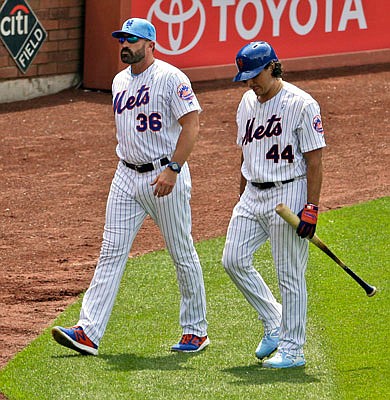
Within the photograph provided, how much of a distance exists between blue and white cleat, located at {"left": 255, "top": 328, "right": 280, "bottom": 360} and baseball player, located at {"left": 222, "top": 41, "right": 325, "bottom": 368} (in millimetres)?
105

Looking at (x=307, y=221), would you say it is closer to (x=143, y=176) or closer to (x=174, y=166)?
(x=174, y=166)

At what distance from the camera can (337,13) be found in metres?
16.9

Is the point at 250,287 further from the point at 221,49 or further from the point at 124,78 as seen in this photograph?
the point at 221,49

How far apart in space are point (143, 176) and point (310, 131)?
1.10 meters

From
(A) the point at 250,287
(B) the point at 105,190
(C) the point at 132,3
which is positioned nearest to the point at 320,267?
(A) the point at 250,287

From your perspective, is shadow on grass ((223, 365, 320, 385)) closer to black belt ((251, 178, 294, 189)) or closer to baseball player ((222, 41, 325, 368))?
baseball player ((222, 41, 325, 368))

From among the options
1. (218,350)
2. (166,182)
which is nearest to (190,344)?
(218,350)

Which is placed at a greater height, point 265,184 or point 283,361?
point 265,184

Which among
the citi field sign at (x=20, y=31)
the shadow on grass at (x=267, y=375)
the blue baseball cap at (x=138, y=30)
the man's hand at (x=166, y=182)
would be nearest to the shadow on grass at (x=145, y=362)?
the shadow on grass at (x=267, y=375)

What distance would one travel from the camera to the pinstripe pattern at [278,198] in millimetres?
6281

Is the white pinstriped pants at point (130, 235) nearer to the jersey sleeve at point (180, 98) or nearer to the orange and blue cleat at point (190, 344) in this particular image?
the orange and blue cleat at point (190, 344)

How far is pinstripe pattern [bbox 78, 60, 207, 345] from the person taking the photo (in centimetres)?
673

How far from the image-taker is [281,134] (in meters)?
6.29

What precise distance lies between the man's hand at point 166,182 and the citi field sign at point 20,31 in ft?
26.9
